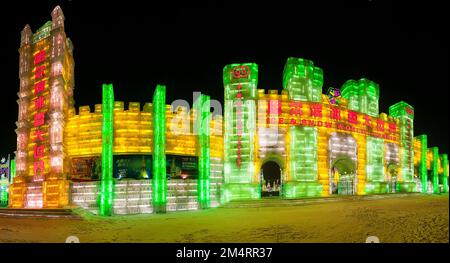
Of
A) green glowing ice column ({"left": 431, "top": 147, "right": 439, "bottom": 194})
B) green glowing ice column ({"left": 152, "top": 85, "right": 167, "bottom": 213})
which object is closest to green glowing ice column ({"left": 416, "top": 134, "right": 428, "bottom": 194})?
green glowing ice column ({"left": 431, "top": 147, "right": 439, "bottom": 194})

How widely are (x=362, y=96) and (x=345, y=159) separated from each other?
7.57m

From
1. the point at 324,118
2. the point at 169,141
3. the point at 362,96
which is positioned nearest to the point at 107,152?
the point at 169,141

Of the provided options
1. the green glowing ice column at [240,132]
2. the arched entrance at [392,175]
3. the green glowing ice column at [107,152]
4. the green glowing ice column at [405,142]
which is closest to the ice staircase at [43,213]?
the green glowing ice column at [107,152]

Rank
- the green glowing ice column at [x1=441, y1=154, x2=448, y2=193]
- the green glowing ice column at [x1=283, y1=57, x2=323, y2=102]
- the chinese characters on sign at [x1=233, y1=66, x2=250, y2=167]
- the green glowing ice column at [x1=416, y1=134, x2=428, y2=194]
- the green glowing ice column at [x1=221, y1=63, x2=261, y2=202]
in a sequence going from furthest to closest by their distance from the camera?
the green glowing ice column at [x1=441, y1=154, x2=448, y2=193] → the green glowing ice column at [x1=416, y1=134, x2=428, y2=194] → the green glowing ice column at [x1=283, y1=57, x2=323, y2=102] → the chinese characters on sign at [x1=233, y1=66, x2=250, y2=167] → the green glowing ice column at [x1=221, y1=63, x2=261, y2=202]

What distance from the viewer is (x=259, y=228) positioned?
16.5m

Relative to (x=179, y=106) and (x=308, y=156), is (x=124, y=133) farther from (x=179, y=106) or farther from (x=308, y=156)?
(x=308, y=156)

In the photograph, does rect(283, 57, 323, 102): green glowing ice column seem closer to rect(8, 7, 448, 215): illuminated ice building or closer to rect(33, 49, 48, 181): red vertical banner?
rect(8, 7, 448, 215): illuminated ice building

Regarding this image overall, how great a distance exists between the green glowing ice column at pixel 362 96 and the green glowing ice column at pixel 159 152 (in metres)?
20.8

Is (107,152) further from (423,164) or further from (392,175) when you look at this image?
(423,164)

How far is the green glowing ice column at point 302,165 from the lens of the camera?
2948 centimetres

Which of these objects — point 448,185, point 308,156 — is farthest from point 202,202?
point 448,185

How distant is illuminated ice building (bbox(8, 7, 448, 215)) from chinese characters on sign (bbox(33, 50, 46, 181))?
9cm

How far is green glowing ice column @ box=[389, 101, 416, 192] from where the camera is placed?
39.9 meters

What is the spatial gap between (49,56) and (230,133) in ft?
51.5
